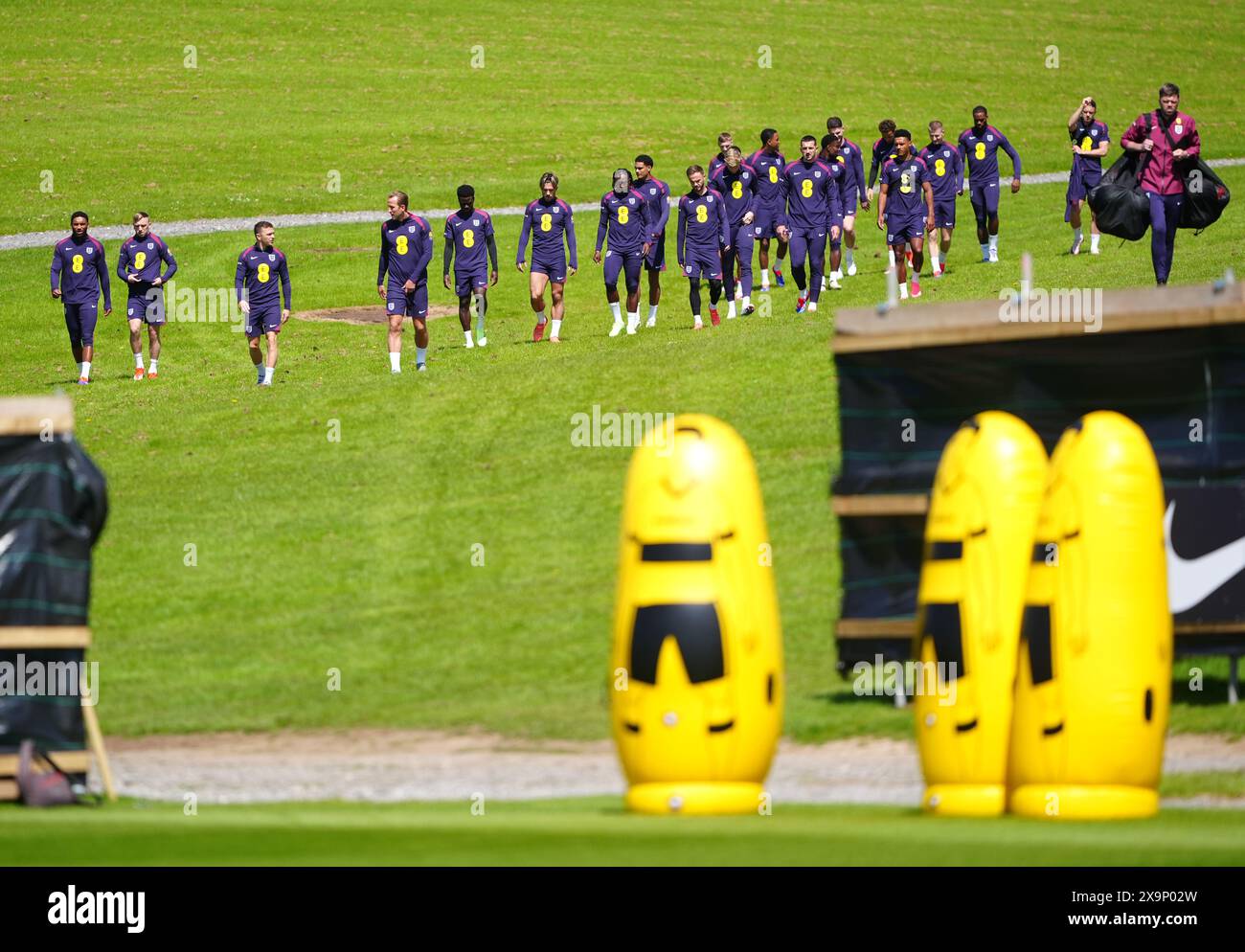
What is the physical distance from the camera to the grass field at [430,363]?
16422 mm

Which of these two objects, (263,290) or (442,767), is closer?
(442,767)

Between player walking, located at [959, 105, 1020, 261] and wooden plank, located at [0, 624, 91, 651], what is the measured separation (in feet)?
77.2

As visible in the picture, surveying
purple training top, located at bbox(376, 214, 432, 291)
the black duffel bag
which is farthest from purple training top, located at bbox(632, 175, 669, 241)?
the black duffel bag

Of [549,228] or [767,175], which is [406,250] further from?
[767,175]

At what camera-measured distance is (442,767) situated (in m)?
13.4

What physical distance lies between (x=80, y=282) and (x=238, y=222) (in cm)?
1655

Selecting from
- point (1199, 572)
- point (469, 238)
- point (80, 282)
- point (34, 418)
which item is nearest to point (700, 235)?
point (469, 238)

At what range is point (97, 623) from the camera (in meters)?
17.5

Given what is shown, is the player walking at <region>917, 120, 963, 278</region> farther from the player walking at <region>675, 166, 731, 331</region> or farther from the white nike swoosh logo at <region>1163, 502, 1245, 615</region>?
the white nike swoosh logo at <region>1163, 502, 1245, 615</region>

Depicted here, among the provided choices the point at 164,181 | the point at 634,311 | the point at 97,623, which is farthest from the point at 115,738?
the point at 164,181

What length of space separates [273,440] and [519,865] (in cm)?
1481

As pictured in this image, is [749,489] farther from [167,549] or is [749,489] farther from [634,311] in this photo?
[634,311]

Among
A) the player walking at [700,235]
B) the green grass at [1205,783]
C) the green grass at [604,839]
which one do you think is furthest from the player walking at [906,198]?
the green grass at [604,839]

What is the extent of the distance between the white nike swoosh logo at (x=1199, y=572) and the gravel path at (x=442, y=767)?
963mm
